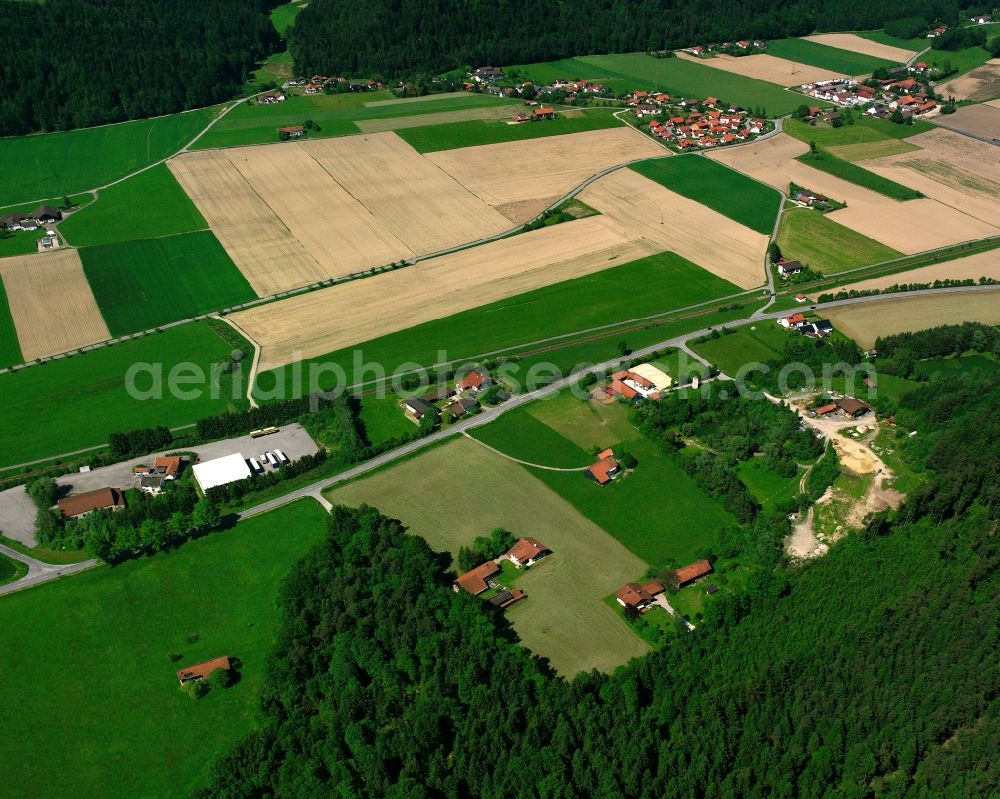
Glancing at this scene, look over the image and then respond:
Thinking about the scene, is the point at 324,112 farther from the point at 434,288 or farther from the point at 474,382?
the point at 474,382

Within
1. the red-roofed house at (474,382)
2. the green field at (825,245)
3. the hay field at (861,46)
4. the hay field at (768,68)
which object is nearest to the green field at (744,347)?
the green field at (825,245)

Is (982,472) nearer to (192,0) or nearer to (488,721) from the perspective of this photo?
(488,721)

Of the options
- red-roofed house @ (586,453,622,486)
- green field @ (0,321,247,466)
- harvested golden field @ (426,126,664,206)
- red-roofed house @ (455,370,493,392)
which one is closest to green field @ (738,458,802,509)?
red-roofed house @ (586,453,622,486)

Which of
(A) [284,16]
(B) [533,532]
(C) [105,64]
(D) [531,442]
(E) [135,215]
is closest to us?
(B) [533,532]

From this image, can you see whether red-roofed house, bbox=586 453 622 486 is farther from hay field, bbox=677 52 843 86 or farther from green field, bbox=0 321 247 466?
hay field, bbox=677 52 843 86

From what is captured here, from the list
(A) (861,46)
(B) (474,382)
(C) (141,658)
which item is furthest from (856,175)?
(C) (141,658)

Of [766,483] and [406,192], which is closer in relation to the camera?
[766,483]

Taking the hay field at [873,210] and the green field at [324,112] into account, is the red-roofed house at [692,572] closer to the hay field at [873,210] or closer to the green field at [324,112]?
the hay field at [873,210]

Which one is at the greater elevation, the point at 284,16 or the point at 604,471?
the point at 284,16
